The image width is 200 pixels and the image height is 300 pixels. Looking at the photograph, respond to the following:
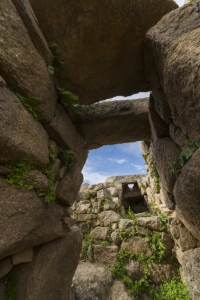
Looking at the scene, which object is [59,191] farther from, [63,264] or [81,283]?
[81,283]

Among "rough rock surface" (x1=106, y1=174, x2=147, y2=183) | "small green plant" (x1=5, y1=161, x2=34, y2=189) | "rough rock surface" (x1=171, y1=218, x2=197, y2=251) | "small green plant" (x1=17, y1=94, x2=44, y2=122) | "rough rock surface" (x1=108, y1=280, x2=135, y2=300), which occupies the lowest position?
"rough rock surface" (x1=108, y1=280, x2=135, y2=300)

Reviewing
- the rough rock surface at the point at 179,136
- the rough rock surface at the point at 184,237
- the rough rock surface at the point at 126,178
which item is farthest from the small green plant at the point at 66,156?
the rough rock surface at the point at 126,178

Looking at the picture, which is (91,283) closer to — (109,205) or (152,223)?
(152,223)

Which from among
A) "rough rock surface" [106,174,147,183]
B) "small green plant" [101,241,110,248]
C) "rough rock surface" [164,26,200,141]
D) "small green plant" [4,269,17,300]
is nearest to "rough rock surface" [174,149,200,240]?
"rough rock surface" [164,26,200,141]

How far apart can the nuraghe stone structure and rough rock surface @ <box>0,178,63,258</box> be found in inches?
0.4

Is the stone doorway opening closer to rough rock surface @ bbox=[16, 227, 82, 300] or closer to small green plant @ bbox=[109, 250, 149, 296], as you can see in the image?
small green plant @ bbox=[109, 250, 149, 296]

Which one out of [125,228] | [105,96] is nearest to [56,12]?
[105,96]

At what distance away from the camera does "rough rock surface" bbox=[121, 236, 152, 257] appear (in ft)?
13.4

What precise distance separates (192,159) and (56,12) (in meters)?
2.50

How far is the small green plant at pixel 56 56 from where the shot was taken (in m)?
2.16

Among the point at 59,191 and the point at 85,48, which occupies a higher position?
the point at 85,48

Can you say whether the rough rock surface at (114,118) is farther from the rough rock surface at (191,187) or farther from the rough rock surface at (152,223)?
the rough rock surface at (152,223)

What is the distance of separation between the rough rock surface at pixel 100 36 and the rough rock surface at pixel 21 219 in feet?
6.55

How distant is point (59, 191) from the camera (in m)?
2.40
